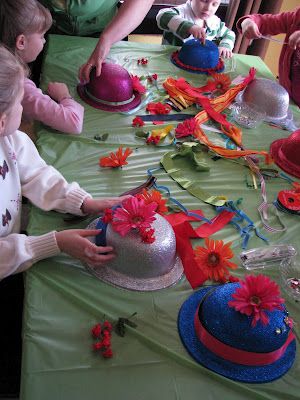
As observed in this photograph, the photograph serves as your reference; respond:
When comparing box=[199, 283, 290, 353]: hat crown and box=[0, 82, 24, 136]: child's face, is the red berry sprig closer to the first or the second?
box=[199, 283, 290, 353]: hat crown

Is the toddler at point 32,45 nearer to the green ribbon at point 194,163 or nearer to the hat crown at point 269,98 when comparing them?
the green ribbon at point 194,163

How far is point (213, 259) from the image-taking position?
36.5 inches

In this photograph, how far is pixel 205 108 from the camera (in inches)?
58.3

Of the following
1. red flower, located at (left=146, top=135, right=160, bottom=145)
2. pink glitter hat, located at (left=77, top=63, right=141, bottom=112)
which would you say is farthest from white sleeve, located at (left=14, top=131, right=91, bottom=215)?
pink glitter hat, located at (left=77, top=63, right=141, bottom=112)

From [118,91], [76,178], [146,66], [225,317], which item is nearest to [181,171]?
[76,178]

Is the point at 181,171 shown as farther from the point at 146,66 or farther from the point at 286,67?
the point at 286,67

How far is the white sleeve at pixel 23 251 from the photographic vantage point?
2.67 ft

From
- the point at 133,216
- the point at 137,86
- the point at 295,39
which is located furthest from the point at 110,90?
the point at 295,39

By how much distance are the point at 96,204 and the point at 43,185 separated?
145mm

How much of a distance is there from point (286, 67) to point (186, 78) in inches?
22.8

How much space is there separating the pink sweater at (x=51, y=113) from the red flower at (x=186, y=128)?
32 cm

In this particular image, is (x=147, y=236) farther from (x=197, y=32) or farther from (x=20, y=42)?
(x=197, y=32)

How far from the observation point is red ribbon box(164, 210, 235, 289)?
89 cm

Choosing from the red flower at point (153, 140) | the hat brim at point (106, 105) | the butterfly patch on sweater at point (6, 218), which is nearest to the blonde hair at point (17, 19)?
the hat brim at point (106, 105)
